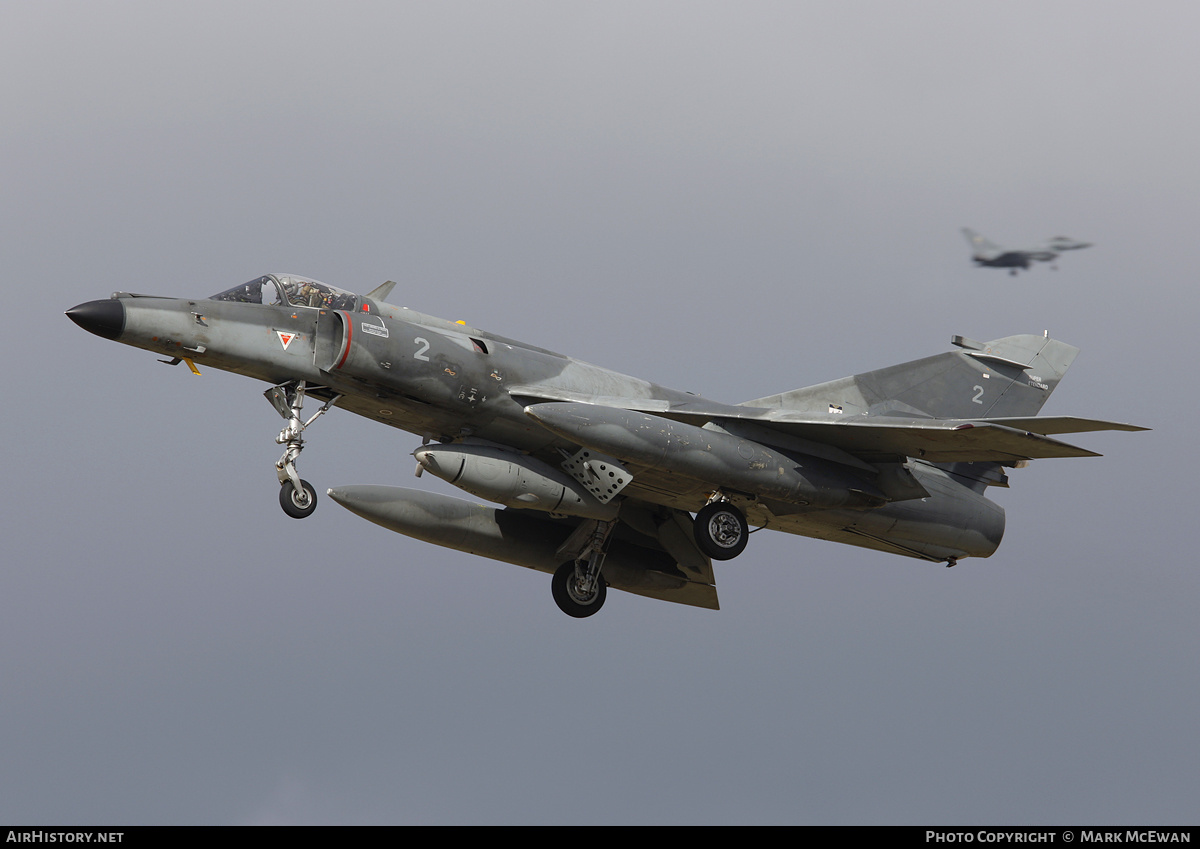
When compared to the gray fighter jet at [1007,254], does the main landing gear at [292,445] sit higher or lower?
lower

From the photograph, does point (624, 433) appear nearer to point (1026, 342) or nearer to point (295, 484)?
point (295, 484)

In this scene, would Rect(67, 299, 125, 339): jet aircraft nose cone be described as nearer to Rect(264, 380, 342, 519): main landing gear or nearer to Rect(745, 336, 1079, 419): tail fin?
Rect(264, 380, 342, 519): main landing gear

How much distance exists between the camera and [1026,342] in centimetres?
2227

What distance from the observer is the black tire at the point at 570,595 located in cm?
2142

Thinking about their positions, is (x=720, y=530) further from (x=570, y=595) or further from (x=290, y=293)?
(x=290, y=293)

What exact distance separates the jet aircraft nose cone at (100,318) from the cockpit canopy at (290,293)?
159 cm

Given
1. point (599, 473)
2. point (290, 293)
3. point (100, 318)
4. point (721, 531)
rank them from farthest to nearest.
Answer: point (721, 531) < point (599, 473) < point (290, 293) < point (100, 318)

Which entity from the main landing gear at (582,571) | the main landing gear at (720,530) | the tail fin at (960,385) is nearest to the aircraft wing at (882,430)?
the main landing gear at (720,530)

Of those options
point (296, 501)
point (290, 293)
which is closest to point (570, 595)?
point (296, 501)

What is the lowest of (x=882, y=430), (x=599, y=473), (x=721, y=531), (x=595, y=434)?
(x=721, y=531)

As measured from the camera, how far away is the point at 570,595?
843 inches

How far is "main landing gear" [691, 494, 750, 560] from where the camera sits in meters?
19.0

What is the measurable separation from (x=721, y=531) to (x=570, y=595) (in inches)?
135

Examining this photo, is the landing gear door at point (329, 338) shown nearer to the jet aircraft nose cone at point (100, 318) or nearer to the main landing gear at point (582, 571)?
the jet aircraft nose cone at point (100, 318)
